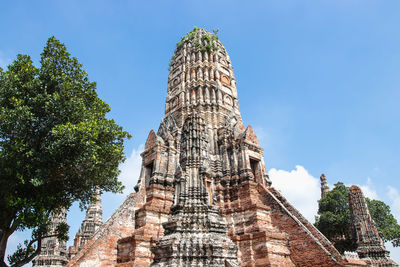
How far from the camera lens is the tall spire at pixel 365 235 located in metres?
13.0

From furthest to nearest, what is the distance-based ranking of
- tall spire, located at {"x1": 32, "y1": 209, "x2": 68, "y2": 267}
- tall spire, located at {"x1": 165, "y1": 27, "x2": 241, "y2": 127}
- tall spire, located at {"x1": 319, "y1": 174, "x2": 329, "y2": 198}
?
1. tall spire, located at {"x1": 319, "y1": 174, "x2": 329, "y2": 198}
2. tall spire, located at {"x1": 165, "y1": 27, "x2": 241, "y2": 127}
3. tall spire, located at {"x1": 32, "y1": 209, "x2": 68, "y2": 267}

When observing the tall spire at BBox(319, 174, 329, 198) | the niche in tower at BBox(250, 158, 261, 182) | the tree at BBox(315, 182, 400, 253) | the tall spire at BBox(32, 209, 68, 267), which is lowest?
the tall spire at BBox(32, 209, 68, 267)

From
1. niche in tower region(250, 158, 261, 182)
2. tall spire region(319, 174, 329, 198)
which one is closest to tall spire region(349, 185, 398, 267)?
niche in tower region(250, 158, 261, 182)

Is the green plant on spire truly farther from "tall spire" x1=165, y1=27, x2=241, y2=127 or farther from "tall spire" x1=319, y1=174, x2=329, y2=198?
Result: "tall spire" x1=319, y1=174, x2=329, y2=198

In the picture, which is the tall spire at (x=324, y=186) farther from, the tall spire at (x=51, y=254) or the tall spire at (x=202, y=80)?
the tall spire at (x=51, y=254)

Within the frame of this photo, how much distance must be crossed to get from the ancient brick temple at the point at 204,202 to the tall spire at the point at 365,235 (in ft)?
5.51

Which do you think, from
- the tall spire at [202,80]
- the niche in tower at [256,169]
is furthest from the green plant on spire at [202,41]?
the niche in tower at [256,169]

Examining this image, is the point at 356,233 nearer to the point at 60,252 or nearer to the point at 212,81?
the point at 212,81

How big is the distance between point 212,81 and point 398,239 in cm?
2269

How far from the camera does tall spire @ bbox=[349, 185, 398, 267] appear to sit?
13008 mm

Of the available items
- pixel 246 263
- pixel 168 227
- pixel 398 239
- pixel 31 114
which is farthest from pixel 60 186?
pixel 398 239

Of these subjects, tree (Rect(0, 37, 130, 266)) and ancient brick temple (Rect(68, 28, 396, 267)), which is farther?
tree (Rect(0, 37, 130, 266))

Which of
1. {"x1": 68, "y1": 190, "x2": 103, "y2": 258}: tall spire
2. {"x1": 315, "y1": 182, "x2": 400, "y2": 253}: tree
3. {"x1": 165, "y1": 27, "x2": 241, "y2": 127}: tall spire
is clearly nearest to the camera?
{"x1": 68, "y1": 190, "x2": 103, "y2": 258}: tall spire

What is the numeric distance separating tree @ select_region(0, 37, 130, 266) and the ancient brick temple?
3.40 meters
